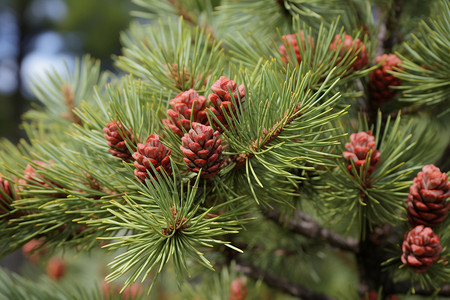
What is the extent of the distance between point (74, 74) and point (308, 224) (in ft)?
1.44

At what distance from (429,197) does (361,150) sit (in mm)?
71

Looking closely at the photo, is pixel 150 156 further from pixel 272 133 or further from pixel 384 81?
pixel 384 81

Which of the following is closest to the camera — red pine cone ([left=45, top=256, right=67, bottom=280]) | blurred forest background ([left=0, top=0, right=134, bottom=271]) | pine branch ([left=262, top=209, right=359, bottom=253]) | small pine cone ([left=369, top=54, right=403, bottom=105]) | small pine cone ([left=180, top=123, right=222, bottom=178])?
small pine cone ([left=180, top=123, right=222, bottom=178])

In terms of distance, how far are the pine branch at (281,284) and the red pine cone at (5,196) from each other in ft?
1.10

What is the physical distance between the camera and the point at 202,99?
1.03 ft

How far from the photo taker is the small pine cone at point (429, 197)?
328 millimetres

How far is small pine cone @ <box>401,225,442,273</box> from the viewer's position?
0.34 m

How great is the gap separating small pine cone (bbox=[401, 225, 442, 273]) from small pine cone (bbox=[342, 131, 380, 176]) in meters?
0.07

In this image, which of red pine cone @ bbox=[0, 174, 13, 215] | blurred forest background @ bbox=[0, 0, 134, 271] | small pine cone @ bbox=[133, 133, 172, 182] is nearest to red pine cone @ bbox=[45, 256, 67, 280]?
red pine cone @ bbox=[0, 174, 13, 215]

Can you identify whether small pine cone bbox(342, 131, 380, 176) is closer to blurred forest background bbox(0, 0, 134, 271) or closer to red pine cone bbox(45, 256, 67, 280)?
red pine cone bbox(45, 256, 67, 280)

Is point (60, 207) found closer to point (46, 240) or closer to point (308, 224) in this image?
point (46, 240)

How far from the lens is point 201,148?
0.29 meters

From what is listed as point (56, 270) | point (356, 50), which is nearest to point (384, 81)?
point (356, 50)

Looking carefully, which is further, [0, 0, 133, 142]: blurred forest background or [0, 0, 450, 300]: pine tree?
[0, 0, 133, 142]: blurred forest background
